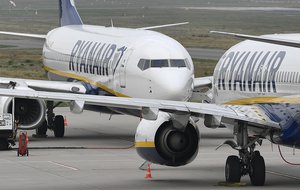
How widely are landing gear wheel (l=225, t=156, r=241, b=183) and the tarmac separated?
0.17 meters

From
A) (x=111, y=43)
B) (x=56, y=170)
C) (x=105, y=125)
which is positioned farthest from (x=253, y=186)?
(x=105, y=125)

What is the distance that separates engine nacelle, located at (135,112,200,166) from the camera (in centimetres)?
2483

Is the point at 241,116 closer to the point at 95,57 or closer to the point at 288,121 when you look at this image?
the point at 288,121

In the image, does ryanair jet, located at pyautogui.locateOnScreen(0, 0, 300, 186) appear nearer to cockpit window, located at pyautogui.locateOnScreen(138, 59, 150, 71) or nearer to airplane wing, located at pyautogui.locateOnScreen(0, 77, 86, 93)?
cockpit window, located at pyautogui.locateOnScreen(138, 59, 150, 71)

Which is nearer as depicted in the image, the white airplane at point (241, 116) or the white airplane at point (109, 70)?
the white airplane at point (241, 116)

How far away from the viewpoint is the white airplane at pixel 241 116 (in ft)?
76.5

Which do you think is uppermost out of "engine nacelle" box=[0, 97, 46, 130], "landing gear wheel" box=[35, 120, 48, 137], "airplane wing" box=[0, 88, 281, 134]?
"airplane wing" box=[0, 88, 281, 134]

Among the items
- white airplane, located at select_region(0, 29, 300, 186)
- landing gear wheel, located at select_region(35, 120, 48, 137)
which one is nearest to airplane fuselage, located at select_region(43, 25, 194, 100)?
landing gear wheel, located at select_region(35, 120, 48, 137)

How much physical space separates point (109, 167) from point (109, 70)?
9524 millimetres

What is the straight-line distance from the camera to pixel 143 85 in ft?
117

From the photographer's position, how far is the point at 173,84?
113 ft

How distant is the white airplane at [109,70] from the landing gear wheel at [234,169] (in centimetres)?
936

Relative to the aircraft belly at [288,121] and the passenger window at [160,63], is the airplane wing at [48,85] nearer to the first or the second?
the passenger window at [160,63]

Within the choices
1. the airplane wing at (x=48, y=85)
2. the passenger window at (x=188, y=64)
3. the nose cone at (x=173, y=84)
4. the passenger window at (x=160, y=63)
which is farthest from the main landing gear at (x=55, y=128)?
the passenger window at (x=188, y=64)
